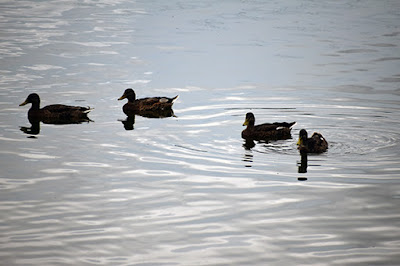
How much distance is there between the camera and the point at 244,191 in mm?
10922

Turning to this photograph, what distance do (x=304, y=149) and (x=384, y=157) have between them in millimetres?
1466


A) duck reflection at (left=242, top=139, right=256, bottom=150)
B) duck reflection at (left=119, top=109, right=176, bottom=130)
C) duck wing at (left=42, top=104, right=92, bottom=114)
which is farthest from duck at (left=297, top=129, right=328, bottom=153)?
duck wing at (left=42, top=104, right=92, bottom=114)

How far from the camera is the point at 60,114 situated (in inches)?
652

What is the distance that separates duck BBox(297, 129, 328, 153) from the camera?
13.2 metres

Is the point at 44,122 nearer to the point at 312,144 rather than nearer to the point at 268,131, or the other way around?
the point at 268,131

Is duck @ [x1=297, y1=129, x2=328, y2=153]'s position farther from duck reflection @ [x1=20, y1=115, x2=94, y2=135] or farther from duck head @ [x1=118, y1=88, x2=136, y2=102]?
duck head @ [x1=118, y1=88, x2=136, y2=102]

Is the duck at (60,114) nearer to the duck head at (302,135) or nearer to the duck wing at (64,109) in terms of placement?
the duck wing at (64,109)

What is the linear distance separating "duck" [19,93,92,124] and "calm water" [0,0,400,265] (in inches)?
17.1

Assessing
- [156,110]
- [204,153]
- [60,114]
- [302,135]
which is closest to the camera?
[204,153]

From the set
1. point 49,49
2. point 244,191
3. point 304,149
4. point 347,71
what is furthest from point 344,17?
point 244,191

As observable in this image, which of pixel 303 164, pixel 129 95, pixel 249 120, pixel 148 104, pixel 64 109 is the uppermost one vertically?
pixel 129 95

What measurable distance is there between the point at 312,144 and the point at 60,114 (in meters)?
6.31

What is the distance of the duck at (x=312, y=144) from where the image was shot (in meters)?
13.2

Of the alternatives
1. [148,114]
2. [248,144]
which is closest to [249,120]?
[248,144]
